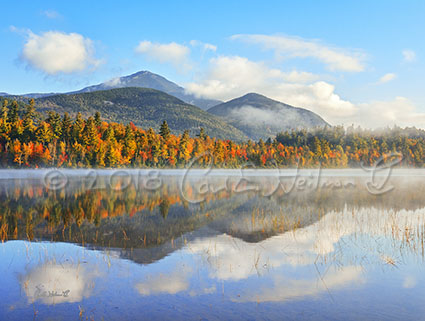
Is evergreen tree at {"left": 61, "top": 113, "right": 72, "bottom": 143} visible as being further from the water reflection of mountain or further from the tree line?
the water reflection of mountain

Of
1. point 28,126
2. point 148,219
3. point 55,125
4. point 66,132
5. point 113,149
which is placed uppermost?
point 55,125

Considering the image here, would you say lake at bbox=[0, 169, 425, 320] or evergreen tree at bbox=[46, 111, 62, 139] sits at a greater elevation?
evergreen tree at bbox=[46, 111, 62, 139]

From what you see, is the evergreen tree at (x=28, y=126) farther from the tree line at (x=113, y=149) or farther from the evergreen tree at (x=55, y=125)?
the evergreen tree at (x=55, y=125)

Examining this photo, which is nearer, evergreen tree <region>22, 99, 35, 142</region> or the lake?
the lake

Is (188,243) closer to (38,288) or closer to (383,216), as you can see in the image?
(38,288)

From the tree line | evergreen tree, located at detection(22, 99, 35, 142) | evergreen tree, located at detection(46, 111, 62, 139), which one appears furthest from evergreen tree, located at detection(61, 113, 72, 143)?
evergreen tree, located at detection(22, 99, 35, 142)

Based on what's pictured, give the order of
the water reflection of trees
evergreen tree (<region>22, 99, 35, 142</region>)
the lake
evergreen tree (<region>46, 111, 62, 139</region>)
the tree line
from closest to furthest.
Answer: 1. the lake
2. the water reflection of trees
3. the tree line
4. evergreen tree (<region>22, 99, 35, 142</region>)
5. evergreen tree (<region>46, 111, 62, 139</region>)

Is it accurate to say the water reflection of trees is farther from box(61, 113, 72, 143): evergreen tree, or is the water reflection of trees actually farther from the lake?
box(61, 113, 72, 143): evergreen tree

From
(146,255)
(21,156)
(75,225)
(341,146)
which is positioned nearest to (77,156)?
(21,156)

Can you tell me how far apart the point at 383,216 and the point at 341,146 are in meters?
185

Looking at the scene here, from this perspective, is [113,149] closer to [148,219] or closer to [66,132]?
[66,132]
